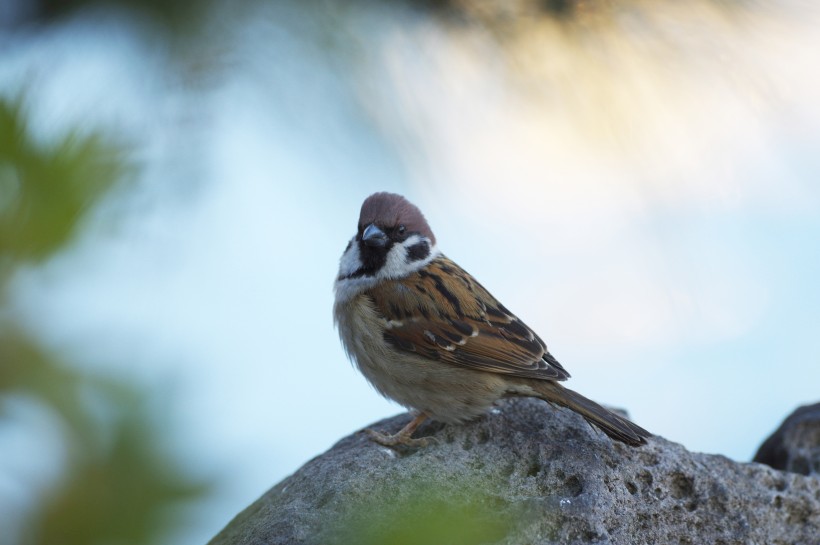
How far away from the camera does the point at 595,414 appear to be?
256cm

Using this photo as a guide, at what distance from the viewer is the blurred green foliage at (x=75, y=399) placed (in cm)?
79

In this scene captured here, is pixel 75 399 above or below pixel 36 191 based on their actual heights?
below

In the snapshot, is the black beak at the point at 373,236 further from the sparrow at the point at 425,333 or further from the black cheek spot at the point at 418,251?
the black cheek spot at the point at 418,251

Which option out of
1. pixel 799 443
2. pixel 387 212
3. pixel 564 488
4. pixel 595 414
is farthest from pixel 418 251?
pixel 799 443

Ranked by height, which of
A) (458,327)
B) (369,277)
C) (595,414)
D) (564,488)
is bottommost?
(564,488)

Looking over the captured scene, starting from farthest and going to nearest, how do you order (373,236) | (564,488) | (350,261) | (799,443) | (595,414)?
(350,261), (373,236), (799,443), (595,414), (564,488)

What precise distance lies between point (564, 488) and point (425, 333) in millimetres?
1039

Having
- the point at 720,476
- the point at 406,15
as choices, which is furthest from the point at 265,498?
the point at 406,15

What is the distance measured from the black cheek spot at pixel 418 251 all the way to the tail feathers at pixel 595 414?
85 centimetres

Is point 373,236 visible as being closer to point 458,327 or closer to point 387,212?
point 387,212

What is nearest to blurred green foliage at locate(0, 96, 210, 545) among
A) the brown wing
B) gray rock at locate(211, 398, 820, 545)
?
gray rock at locate(211, 398, 820, 545)

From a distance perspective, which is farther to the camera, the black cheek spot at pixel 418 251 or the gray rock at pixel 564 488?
the black cheek spot at pixel 418 251

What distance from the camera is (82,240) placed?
807 mm

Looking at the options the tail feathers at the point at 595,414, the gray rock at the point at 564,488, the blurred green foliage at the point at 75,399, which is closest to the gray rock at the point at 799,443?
the gray rock at the point at 564,488
